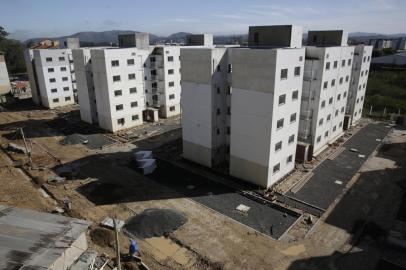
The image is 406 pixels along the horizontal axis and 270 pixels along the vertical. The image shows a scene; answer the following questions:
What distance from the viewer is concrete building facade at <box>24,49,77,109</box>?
242 ft

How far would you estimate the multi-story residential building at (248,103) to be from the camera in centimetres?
3186

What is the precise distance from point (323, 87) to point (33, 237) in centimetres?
3976

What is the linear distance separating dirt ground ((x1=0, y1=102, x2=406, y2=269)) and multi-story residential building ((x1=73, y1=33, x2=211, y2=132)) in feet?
32.5

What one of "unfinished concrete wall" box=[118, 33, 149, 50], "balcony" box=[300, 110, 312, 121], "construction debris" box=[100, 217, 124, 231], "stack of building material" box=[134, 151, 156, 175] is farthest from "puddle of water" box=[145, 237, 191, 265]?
"unfinished concrete wall" box=[118, 33, 149, 50]

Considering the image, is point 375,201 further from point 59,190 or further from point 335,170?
point 59,190

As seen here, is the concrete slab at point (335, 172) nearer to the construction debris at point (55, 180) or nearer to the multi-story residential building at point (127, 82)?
the construction debris at point (55, 180)

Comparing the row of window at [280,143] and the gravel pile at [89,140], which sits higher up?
the row of window at [280,143]

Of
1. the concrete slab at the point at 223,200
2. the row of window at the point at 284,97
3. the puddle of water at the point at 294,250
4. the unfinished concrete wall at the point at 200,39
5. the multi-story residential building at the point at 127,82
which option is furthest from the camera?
the unfinished concrete wall at the point at 200,39

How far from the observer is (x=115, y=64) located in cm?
5366

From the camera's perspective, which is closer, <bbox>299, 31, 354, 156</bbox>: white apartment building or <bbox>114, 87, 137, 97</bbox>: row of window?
<bbox>299, 31, 354, 156</bbox>: white apartment building

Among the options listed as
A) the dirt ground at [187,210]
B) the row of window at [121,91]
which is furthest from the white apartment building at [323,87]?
the row of window at [121,91]

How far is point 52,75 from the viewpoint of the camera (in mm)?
75250

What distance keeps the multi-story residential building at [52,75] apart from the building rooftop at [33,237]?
56753 mm

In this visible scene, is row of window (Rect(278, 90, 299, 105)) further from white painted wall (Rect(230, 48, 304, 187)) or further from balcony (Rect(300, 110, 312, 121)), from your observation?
balcony (Rect(300, 110, 312, 121))
